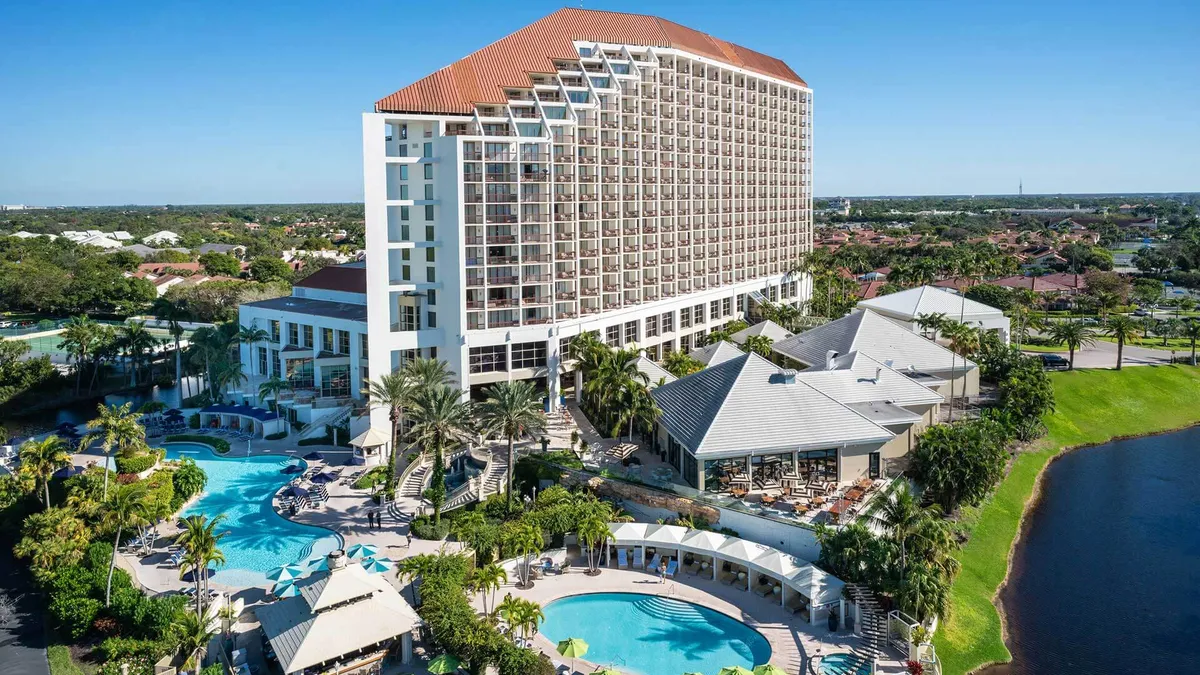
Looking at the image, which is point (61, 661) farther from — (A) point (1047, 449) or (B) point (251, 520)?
(A) point (1047, 449)

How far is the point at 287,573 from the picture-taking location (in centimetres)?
3750

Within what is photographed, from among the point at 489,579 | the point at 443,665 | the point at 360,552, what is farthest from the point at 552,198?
the point at 443,665

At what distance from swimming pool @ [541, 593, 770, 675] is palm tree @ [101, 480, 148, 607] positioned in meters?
20.3

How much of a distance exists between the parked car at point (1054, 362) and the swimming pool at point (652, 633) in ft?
196

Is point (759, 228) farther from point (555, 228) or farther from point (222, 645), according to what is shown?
point (222, 645)

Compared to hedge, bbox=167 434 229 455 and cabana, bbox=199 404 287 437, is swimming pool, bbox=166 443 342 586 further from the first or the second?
cabana, bbox=199 404 287 437

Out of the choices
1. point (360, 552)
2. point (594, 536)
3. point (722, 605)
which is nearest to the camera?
point (722, 605)

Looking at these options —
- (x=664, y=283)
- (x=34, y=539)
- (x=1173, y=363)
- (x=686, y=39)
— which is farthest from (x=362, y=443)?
(x=1173, y=363)

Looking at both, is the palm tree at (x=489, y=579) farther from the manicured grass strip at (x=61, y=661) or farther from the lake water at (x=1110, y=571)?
the lake water at (x=1110, y=571)

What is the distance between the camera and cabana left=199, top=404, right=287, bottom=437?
64.5 metres

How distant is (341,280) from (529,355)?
78.3 feet

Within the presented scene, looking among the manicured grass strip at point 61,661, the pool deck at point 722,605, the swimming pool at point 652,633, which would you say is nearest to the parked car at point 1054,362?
the pool deck at point 722,605

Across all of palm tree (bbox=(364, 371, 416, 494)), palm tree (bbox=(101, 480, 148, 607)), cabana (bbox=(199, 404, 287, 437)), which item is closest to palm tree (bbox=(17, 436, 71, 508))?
palm tree (bbox=(101, 480, 148, 607))

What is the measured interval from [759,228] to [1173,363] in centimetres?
4595
